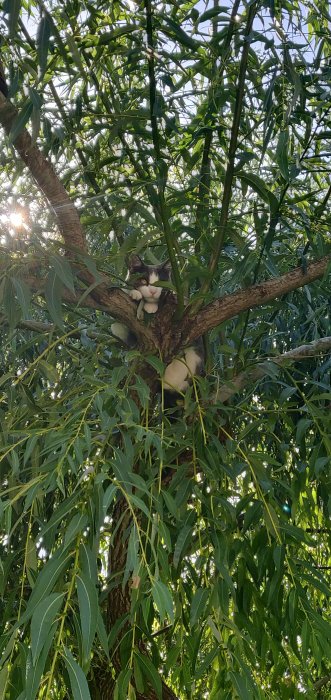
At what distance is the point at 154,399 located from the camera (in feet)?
5.68

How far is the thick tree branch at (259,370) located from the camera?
1.58 meters

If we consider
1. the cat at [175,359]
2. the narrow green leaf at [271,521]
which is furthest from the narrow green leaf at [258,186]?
the narrow green leaf at [271,521]

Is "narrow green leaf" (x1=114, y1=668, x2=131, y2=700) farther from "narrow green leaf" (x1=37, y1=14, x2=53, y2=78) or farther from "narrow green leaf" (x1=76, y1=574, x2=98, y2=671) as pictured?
"narrow green leaf" (x1=37, y1=14, x2=53, y2=78)

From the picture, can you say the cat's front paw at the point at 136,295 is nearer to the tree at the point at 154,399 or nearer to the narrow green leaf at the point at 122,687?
the tree at the point at 154,399

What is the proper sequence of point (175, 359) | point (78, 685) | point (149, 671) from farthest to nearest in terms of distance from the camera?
point (175, 359), point (149, 671), point (78, 685)

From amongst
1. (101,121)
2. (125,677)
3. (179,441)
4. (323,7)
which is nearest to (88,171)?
(101,121)

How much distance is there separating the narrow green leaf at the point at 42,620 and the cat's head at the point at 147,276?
0.82 meters

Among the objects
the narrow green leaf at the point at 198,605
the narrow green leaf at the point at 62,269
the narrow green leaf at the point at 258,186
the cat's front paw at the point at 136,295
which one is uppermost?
the cat's front paw at the point at 136,295

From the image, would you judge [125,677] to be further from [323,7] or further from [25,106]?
[323,7]

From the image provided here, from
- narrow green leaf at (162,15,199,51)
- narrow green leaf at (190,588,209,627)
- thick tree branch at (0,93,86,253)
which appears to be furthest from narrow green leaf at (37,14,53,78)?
narrow green leaf at (190,588,209,627)

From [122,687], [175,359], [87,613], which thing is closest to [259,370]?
[175,359]

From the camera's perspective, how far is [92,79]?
169 centimetres

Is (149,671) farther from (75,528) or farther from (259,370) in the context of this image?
(259,370)

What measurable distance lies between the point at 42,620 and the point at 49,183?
734 millimetres
